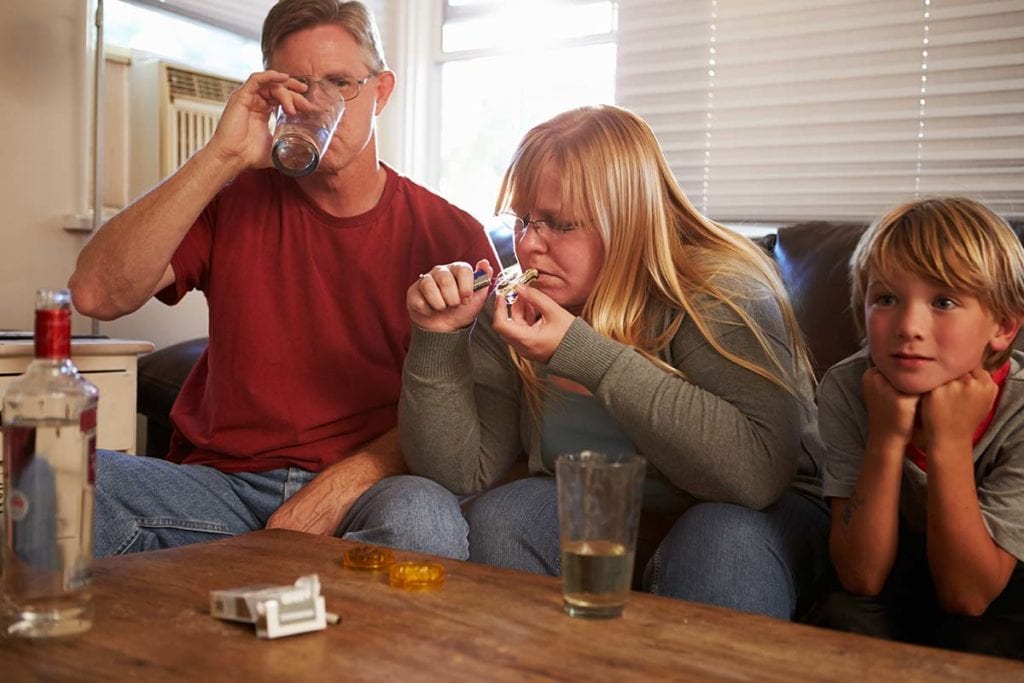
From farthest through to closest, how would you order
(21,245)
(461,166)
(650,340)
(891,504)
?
1. (461,166)
2. (21,245)
3. (650,340)
4. (891,504)

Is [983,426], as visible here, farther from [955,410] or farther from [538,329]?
[538,329]

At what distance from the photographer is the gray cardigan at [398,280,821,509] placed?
4.57 feet

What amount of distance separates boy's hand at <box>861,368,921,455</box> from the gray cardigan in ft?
0.45

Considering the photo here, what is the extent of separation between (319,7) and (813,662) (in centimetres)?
143

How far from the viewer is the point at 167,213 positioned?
5.69 feet

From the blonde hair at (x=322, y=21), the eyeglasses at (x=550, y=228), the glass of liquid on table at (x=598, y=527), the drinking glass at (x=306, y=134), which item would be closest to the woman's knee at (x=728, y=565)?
the glass of liquid on table at (x=598, y=527)

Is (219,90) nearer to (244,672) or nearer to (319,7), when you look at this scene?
(319,7)

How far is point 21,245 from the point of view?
8.73 ft

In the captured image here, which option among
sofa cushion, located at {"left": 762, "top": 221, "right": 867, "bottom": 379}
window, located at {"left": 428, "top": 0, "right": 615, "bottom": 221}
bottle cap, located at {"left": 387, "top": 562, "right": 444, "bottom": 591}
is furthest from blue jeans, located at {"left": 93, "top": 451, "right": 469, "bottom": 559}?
window, located at {"left": 428, "top": 0, "right": 615, "bottom": 221}

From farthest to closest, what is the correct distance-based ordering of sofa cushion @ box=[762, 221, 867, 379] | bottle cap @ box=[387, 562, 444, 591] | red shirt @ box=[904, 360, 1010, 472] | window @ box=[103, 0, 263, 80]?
window @ box=[103, 0, 263, 80] < sofa cushion @ box=[762, 221, 867, 379] < red shirt @ box=[904, 360, 1010, 472] < bottle cap @ box=[387, 562, 444, 591]

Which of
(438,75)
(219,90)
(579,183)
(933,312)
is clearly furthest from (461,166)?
(933,312)

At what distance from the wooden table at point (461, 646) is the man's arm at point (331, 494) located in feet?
1.75

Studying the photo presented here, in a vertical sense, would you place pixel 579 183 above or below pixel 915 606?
above

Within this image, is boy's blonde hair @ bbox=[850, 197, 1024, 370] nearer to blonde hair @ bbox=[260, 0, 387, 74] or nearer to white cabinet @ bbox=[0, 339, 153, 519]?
blonde hair @ bbox=[260, 0, 387, 74]
